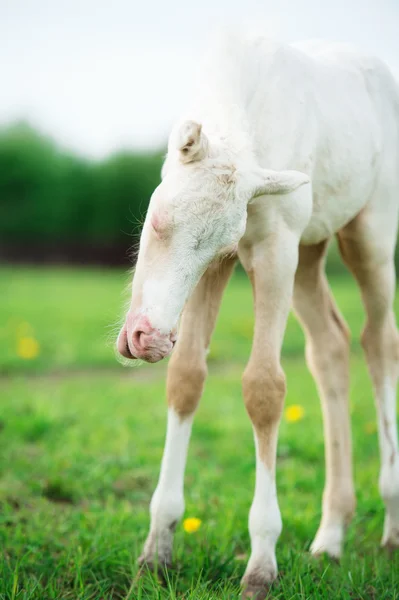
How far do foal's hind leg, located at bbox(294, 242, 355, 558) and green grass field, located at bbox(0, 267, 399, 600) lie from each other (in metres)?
0.23

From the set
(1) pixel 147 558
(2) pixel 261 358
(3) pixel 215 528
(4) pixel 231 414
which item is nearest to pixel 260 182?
(2) pixel 261 358

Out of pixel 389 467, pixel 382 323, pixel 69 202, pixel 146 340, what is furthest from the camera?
pixel 69 202

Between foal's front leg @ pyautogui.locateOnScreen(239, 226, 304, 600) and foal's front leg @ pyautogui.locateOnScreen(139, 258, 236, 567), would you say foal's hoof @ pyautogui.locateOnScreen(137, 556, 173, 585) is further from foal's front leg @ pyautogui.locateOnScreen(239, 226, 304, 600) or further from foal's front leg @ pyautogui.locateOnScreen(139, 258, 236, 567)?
foal's front leg @ pyautogui.locateOnScreen(239, 226, 304, 600)

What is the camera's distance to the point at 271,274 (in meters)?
2.52

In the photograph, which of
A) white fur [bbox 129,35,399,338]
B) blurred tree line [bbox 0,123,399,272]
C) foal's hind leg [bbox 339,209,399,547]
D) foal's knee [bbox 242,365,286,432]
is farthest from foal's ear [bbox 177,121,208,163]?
blurred tree line [bbox 0,123,399,272]

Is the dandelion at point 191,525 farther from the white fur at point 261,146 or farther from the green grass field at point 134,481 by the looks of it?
the white fur at point 261,146

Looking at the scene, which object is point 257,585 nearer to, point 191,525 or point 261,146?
point 191,525

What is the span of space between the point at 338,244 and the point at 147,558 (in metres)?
1.59

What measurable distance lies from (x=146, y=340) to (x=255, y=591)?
99 cm

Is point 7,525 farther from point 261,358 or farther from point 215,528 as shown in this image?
point 261,358

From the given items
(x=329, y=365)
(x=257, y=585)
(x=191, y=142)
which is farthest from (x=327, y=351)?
(x=191, y=142)

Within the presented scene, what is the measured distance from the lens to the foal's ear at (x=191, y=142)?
2125mm

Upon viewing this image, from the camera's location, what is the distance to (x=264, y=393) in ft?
8.38

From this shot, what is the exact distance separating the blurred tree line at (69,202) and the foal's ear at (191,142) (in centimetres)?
2054
